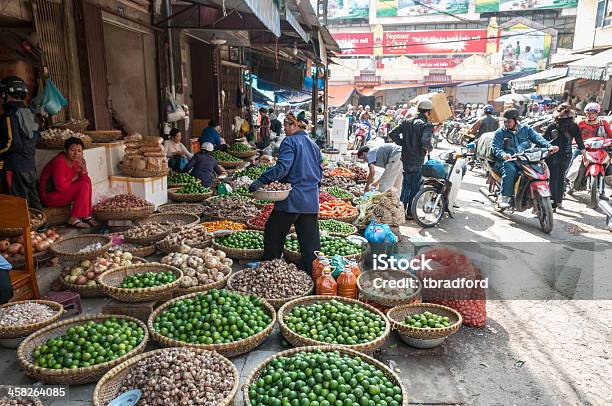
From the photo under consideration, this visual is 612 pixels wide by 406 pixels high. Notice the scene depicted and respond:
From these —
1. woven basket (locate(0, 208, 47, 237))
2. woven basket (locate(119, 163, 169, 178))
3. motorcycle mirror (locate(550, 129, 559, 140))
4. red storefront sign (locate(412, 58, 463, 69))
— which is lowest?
woven basket (locate(0, 208, 47, 237))

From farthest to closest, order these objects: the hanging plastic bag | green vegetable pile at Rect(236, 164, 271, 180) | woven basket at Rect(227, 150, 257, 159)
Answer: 1. woven basket at Rect(227, 150, 257, 159)
2. green vegetable pile at Rect(236, 164, 271, 180)
3. the hanging plastic bag

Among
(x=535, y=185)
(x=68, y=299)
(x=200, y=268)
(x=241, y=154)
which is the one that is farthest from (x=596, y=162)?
(x=68, y=299)

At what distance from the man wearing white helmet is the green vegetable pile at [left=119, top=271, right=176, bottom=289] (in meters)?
4.48

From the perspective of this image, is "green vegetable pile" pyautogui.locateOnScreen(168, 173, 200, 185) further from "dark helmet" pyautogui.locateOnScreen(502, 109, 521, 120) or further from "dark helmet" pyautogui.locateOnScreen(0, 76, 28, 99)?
"dark helmet" pyautogui.locateOnScreen(502, 109, 521, 120)

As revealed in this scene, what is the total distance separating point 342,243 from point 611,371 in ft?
8.51

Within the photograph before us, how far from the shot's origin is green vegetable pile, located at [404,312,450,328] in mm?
3590

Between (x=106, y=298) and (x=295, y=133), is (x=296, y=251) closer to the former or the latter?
(x=295, y=133)

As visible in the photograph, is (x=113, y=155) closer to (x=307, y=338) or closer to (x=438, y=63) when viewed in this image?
(x=307, y=338)

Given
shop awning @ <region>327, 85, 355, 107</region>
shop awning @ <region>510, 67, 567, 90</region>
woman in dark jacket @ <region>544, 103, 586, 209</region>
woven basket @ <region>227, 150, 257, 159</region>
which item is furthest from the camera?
shop awning @ <region>327, 85, 355, 107</region>

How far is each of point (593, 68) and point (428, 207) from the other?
332 inches

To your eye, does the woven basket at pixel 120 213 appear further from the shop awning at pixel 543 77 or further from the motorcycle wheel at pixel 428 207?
the shop awning at pixel 543 77

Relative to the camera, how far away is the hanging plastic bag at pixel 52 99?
519cm

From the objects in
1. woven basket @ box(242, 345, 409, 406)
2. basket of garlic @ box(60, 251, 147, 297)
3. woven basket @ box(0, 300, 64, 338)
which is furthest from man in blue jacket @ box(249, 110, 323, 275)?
woven basket @ box(0, 300, 64, 338)

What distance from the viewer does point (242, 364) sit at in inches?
126
